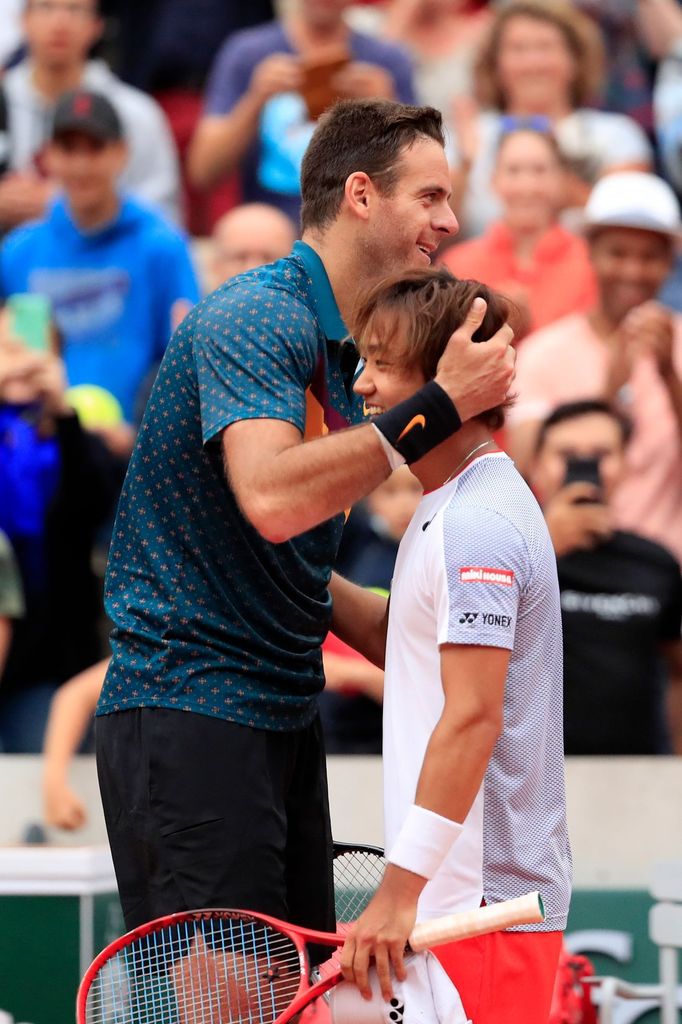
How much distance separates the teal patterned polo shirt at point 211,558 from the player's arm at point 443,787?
1.41ft

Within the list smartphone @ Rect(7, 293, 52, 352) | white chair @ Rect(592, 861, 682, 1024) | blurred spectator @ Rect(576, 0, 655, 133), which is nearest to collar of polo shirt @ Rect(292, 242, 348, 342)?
white chair @ Rect(592, 861, 682, 1024)

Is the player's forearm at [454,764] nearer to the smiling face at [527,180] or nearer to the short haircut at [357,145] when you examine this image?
the short haircut at [357,145]

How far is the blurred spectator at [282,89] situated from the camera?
22.6 feet

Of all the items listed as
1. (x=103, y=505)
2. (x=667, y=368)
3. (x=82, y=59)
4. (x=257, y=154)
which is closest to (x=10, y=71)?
(x=82, y=59)

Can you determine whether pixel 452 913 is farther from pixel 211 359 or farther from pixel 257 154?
pixel 257 154

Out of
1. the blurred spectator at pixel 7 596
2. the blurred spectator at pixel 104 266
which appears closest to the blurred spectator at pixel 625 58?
the blurred spectator at pixel 104 266

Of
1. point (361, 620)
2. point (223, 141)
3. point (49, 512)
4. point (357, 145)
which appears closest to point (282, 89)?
point (223, 141)

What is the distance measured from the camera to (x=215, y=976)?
2549 millimetres

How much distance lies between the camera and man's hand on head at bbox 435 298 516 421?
246cm

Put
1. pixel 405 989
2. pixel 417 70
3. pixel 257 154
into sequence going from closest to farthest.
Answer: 1. pixel 405 989
2. pixel 257 154
3. pixel 417 70

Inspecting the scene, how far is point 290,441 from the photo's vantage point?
8.30ft

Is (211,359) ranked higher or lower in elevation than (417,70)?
lower

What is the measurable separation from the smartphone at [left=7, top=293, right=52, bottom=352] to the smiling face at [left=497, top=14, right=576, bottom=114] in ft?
8.49

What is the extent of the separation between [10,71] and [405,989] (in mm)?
6281
